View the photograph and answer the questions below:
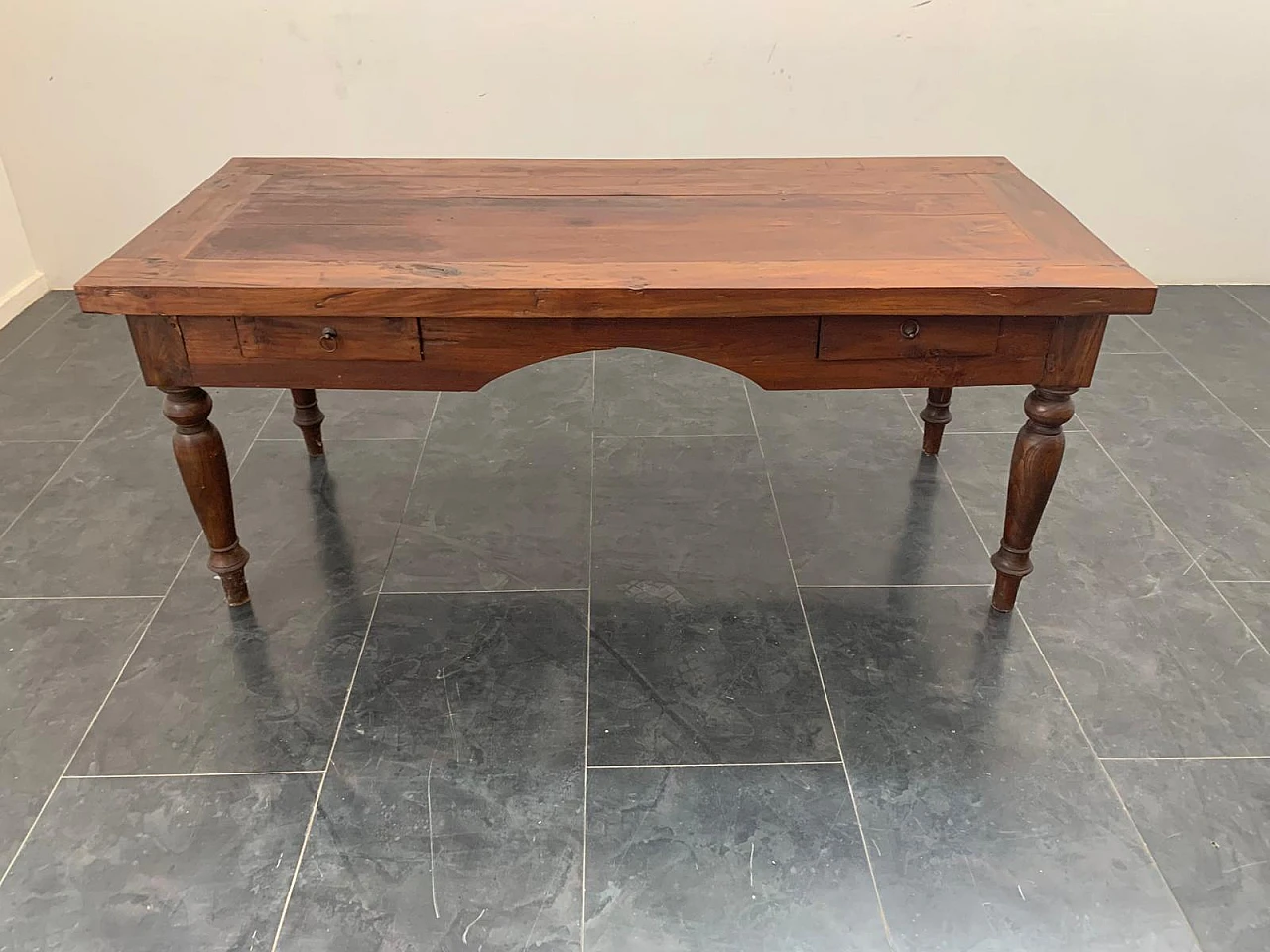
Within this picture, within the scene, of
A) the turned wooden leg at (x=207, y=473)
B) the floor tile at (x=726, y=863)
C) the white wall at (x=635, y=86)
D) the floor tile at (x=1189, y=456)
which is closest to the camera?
the floor tile at (x=726, y=863)

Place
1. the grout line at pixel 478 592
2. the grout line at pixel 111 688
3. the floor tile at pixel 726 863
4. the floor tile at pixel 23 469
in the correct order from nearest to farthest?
the floor tile at pixel 726 863, the grout line at pixel 111 688, the grout line at pixel 478 592, the floor tile at pixel 23 469

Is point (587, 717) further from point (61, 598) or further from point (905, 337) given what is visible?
point (61, 598)

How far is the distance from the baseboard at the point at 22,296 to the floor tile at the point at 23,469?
0.86 meters

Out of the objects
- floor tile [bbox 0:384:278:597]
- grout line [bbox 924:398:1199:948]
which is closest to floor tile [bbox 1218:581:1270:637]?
grout line [bbox 924:398:1199:948]

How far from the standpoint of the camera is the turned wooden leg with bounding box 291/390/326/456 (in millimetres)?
2293

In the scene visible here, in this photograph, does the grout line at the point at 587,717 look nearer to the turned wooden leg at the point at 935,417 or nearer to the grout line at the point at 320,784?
the grout line at the point at 320,784

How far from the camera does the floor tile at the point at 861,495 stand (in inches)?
80.0

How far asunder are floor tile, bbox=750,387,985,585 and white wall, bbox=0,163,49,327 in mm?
2401

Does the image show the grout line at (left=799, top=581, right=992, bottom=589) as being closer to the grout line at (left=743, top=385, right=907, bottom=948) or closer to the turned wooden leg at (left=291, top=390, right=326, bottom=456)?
the grout line at (left=743, top=385, right=907, bottom=948)

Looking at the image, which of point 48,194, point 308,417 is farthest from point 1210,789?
point 48,194

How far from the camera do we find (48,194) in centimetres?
316

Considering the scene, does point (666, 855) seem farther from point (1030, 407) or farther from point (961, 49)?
point (961, 49)

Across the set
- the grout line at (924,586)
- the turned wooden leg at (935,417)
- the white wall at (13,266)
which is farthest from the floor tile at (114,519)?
the turned wooden leg at (935,417)

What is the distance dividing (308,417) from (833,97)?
1875mm
